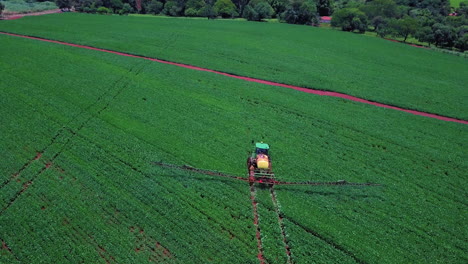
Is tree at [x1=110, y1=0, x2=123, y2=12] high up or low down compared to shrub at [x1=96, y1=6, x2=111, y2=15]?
up

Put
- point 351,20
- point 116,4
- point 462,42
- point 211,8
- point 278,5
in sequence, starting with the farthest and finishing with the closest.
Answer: point 278,5 → point 116,4 → point 211,8 → point 351,20 → point 462,42

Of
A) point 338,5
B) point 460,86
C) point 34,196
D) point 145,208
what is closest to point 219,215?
point 145,208

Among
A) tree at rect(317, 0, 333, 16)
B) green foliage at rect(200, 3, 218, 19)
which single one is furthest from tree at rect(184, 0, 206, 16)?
tree at rect(317, 0, 333, 16)

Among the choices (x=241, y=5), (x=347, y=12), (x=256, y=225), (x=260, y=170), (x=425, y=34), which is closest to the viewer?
(x=256, y=225)

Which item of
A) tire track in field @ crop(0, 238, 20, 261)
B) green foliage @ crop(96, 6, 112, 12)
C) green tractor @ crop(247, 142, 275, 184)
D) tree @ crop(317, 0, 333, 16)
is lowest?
tire track in field @ crop(0, 238, 20, 261)

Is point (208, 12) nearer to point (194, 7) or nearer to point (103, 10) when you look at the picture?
point (194, 7)

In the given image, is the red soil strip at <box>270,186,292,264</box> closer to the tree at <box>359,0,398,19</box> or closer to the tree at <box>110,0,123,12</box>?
the tree at <box>359,0,398,19</box>

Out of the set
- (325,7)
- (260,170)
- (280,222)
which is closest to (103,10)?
(325,7)
